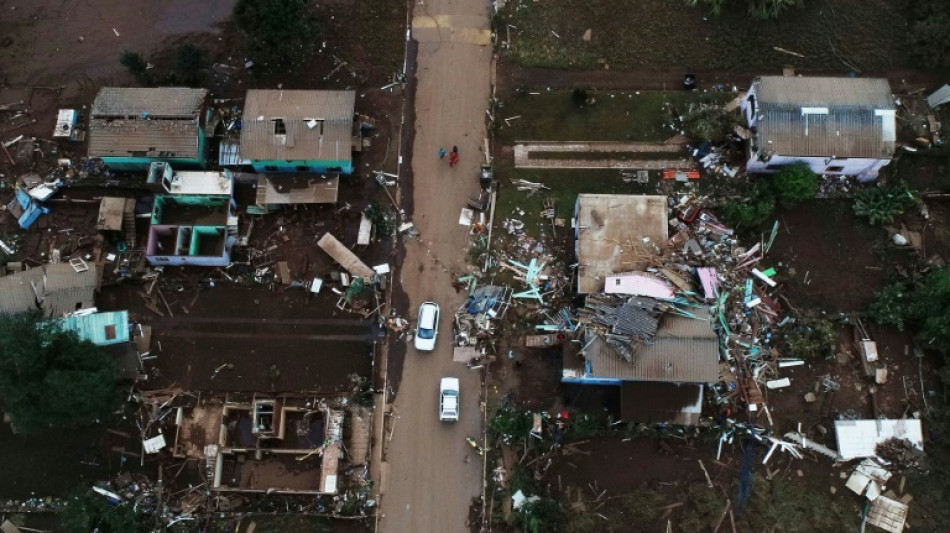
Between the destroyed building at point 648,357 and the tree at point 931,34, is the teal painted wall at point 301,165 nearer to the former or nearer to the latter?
the destroyed building at point 648,357

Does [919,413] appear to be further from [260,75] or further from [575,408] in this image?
[260,75]

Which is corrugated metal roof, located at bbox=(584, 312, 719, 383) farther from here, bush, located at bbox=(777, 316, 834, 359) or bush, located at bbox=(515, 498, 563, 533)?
bush, located at bbox=(515, 498, 563, 533)

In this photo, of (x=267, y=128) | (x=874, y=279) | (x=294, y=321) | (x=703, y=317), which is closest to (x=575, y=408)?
(x=703, y=317)

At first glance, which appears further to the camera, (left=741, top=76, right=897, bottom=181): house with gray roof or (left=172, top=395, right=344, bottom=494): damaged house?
(left=741, top=76, right=897, bottom=181): house with gray roof

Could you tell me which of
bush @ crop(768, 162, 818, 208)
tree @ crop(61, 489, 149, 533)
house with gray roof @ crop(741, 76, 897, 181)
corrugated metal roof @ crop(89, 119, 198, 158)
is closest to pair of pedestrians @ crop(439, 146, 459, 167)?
corrugated metal roof @ crop(89, 119, 198, 158)

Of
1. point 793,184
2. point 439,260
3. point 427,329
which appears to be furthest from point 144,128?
point 793,184
